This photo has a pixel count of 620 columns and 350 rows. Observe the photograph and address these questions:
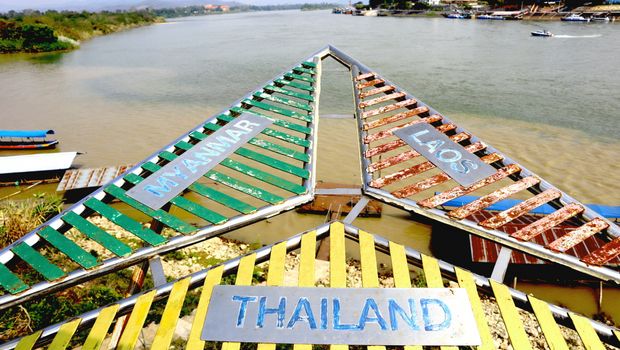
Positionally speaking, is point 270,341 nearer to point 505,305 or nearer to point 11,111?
point 505,305

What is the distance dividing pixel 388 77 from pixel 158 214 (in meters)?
22.6

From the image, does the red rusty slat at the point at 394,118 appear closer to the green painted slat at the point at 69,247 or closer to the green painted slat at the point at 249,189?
the green painted slat at the point at 249,189

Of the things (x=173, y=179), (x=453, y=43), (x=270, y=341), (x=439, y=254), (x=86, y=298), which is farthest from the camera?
(x=453, y=43)

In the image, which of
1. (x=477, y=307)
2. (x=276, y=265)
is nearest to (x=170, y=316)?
(x=276, y=265)

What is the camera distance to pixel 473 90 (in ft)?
70.2

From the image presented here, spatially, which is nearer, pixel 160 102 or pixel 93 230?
pixel 93 230

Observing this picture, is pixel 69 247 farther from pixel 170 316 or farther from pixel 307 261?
pixel 307 261

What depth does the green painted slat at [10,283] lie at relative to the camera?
3168 mm

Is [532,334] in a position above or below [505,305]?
below

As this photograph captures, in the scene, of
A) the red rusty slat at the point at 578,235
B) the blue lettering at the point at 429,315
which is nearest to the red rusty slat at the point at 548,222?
the red rusty slat at the point at 578,235

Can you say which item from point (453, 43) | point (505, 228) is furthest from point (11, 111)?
point (453, 43)

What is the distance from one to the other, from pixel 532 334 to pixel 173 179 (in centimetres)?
594

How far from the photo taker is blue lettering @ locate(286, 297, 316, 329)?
2799 mm

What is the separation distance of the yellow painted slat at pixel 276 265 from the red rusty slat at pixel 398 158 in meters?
1.67
